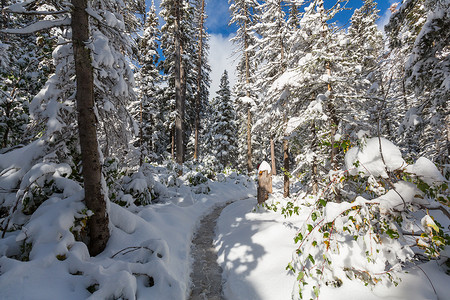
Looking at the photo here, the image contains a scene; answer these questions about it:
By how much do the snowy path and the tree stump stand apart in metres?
2.47

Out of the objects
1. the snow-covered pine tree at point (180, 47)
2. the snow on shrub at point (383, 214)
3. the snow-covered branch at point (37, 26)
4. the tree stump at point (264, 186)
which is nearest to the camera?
the snow on shrub at point (383, 214)

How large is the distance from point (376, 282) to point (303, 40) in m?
7.81

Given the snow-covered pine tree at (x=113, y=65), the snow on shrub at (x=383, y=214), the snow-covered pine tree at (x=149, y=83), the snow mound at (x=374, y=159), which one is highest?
the snow-covered pine tree at (x=149, y=83)

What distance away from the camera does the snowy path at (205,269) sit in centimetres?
439

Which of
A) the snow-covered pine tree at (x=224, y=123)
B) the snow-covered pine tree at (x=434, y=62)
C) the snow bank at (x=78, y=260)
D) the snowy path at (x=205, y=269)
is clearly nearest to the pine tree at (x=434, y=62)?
the snow-covered pine tree at (x=434, y=62)

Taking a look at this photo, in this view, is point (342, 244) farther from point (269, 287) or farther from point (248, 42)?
point (248, 42)

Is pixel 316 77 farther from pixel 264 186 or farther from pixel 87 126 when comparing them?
pixel 87 126

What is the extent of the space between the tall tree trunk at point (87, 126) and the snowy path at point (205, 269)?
2.25 m

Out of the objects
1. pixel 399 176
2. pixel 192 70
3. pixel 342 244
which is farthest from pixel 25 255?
pixel 192 70

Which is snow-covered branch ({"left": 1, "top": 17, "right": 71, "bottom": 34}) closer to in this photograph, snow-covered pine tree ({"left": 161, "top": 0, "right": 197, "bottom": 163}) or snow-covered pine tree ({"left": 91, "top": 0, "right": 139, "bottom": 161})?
snow-covered pine tree ({"left": 91, "top": 0, "right": 139, "bottom": 161})

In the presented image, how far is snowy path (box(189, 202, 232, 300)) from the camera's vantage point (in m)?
4.39

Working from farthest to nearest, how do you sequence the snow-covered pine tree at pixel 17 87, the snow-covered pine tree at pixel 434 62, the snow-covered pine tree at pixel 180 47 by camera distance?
the snow-covered pine tree at pixel 180 47
the snow-covered pine tree at pixel 17 87
the snow-covered pine tree at pixel 434 62

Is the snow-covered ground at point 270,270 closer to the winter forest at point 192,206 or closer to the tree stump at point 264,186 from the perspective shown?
the winter forest at point 192,206

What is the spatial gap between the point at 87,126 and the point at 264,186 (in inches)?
280
